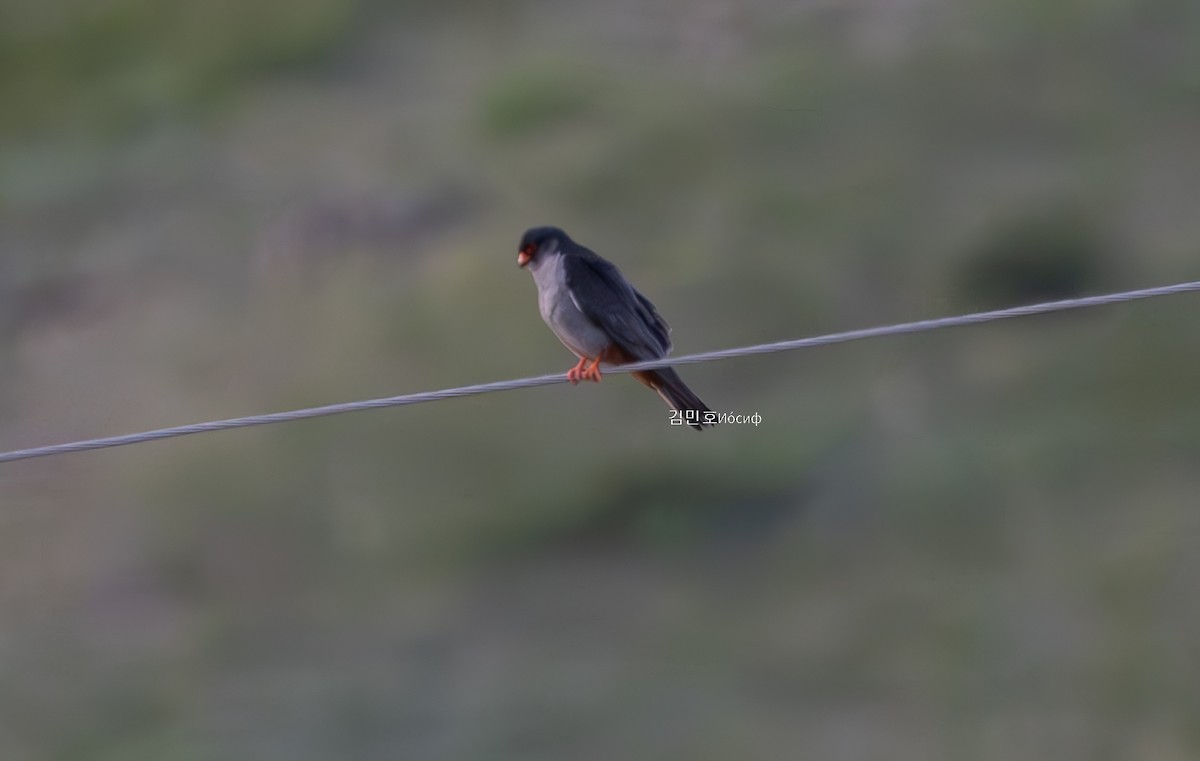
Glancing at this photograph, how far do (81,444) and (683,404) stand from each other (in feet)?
8.41

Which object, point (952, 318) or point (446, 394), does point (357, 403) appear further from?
point (952, 318)

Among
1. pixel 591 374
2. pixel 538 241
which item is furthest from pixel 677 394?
pixel 538 241

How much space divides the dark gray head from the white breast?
0.64 ft

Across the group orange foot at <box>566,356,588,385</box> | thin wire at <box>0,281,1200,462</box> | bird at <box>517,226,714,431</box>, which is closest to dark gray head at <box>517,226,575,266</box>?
bird at <box>517,226,714,431</box>

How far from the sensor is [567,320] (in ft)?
20.4

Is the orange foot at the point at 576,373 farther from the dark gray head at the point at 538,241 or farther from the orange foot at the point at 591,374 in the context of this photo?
the dark gray head at the point at 538,241

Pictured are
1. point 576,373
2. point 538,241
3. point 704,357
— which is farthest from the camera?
point 538,241

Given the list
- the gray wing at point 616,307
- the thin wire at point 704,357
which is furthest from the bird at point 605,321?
the thin wire at point 704,357

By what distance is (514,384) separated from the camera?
435cm

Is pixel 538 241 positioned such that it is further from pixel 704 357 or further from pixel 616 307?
pixel 704 357

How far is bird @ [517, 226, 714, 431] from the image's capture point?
5.99 meters

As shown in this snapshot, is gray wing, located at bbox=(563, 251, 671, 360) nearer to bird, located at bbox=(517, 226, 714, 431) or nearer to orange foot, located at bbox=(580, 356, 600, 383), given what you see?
bird, located at bbox=(517, 226, 714, 431)

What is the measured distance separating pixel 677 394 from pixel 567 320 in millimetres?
592

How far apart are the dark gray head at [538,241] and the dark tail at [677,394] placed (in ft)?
3.02
